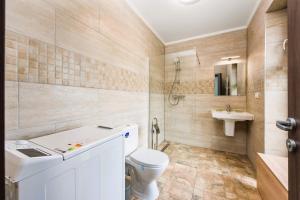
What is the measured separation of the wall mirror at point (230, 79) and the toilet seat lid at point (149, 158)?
74.9 inches

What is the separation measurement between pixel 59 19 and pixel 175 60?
2.42 m

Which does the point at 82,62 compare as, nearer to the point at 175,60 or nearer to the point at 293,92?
the point at 293,92

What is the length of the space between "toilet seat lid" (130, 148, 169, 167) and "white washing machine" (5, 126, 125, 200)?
37cm

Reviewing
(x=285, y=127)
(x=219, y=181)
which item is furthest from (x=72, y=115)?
(x=219, y=181)

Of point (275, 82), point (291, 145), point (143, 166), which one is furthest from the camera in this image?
point (275, 82)

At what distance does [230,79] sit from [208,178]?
1867 mm

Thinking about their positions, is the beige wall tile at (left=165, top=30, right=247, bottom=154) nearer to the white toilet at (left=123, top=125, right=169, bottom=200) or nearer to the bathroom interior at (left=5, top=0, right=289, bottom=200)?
the bathroom interior at (left=5, top=0, right=289, bottom=200)

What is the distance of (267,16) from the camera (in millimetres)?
1737

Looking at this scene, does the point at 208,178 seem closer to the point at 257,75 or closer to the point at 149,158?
the point at 149,158

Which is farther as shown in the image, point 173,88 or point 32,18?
point 173,88

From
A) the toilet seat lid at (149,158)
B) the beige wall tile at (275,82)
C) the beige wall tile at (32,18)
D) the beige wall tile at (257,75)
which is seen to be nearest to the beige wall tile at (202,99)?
the beige wall tile at (257,75)

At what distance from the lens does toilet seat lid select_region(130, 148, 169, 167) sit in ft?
4.64

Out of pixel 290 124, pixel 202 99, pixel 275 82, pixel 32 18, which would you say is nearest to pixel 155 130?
pixel 202 99

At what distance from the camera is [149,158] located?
1523 mm
